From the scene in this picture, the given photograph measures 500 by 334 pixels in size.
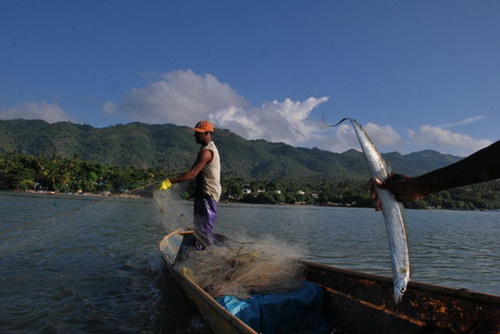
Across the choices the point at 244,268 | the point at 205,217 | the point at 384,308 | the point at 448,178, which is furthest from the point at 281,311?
the point at 448,178


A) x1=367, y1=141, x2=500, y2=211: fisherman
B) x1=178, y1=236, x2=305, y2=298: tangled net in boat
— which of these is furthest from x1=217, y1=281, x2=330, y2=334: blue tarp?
x1=367, y1=141, x2=500, y2=211: fisherman

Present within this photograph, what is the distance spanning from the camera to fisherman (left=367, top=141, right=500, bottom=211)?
2051 millimetres

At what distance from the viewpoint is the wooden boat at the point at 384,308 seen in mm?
3904

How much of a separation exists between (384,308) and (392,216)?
109 inches

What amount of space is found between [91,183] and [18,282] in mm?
78203

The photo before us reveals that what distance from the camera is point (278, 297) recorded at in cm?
516

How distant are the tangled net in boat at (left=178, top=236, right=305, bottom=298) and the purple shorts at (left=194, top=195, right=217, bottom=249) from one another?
306 millimetres

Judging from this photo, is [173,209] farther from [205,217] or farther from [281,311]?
[281,311]

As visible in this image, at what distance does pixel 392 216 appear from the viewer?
8.56 ft

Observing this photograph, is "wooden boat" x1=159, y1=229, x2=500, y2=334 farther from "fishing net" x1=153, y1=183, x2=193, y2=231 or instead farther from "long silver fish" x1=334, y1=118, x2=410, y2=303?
"fishing net" x1=153, y1=183, x2=193, y2=231

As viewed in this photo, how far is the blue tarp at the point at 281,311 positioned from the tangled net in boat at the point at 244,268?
21 centimetres

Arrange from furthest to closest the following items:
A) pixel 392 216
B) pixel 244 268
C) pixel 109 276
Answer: pixel 109 276, pixel 244 268, pixel 392 216

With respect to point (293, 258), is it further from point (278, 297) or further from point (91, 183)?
point (91, 183)

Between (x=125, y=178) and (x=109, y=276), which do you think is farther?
(x=125, y=178)
